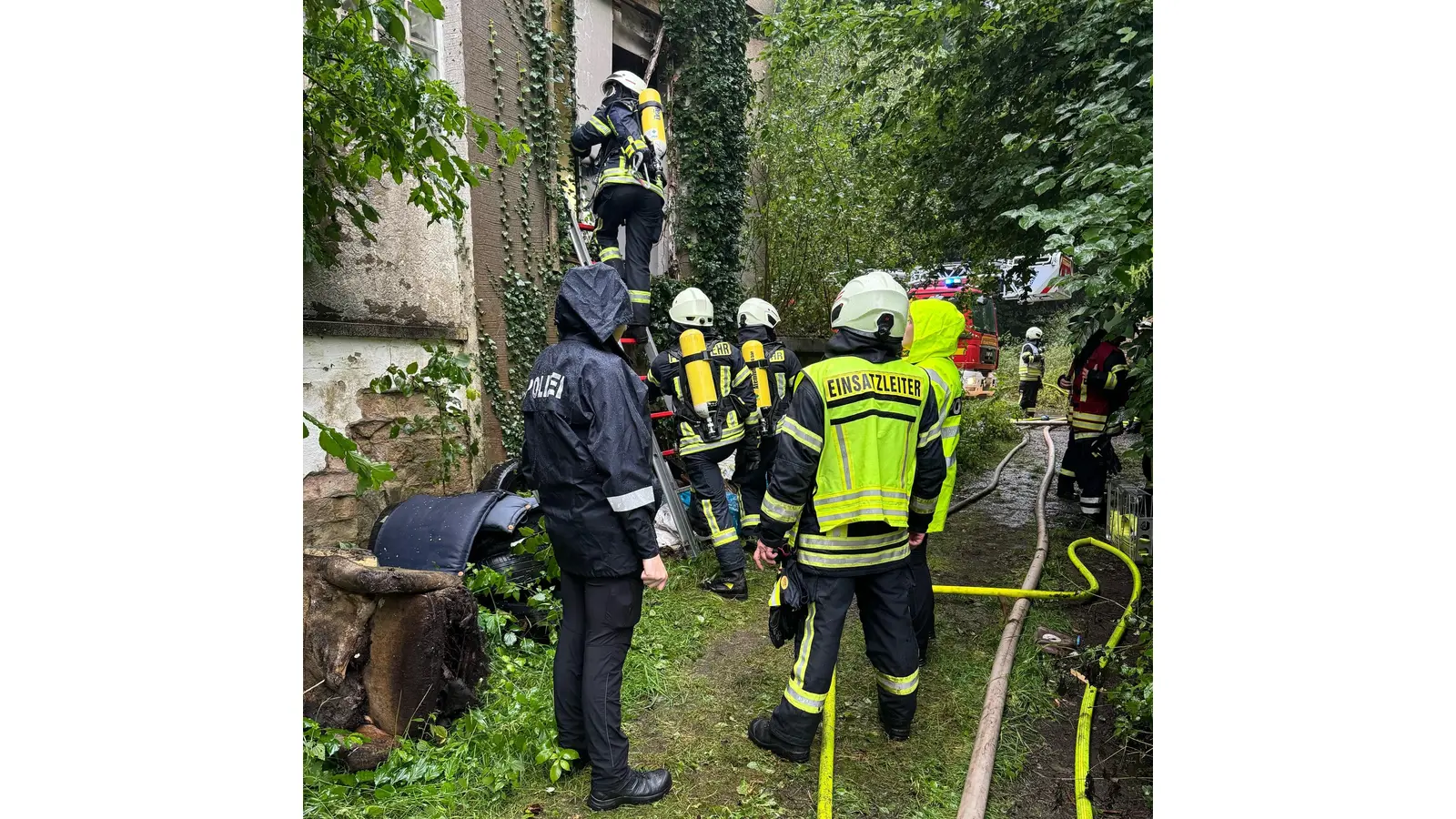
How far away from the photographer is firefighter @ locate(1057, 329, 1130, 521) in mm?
6828

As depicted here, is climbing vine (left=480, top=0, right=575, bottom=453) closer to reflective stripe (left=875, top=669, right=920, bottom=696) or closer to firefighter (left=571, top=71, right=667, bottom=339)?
firefighter (left=571, top=71, right=667, bottom=339)

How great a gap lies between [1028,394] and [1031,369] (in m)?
0.52

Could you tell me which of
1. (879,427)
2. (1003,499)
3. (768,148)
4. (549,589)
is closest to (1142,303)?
(879,427)

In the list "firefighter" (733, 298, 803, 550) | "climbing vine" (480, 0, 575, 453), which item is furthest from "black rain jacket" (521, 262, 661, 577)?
"climbing vine" (480, 0, 575, 453)

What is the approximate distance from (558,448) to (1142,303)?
8.67 ft

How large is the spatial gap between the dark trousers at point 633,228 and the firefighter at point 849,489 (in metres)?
3.48

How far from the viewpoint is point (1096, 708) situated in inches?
140

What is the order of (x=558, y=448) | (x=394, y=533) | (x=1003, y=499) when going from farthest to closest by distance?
→ (x=1003, y=499) → (x=394, y=533) → (x=558, y=448)

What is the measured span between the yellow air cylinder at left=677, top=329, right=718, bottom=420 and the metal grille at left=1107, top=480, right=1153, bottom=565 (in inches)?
121

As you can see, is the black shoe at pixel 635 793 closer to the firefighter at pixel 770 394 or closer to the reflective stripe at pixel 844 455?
the reflective stripe at pixel 844 455

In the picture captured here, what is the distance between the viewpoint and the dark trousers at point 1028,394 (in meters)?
14.9

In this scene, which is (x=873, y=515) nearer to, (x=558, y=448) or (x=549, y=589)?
(x=558, y=448)

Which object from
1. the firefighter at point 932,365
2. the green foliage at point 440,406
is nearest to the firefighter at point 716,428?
the green foliage at point 440,406

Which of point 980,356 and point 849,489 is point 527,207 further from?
point 980,356
